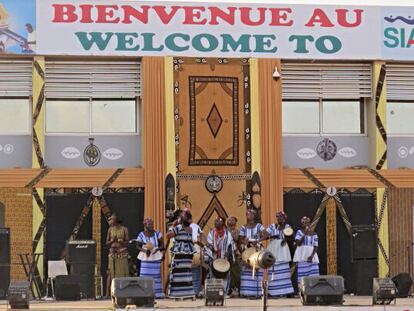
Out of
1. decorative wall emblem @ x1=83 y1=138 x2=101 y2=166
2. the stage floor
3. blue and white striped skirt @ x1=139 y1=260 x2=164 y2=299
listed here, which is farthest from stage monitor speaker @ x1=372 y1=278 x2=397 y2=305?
decorative wall emblem @ x1=83 y1=138 x2=101 y2=166

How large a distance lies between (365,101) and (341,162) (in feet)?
4.54

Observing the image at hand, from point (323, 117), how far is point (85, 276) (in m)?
6.15

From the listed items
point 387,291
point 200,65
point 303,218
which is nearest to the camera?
point 387,291

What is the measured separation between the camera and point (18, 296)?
63.4 feet

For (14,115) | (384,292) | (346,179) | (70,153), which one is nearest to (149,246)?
(70,153)

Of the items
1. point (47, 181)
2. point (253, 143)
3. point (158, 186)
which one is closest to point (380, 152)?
point (253, 143)

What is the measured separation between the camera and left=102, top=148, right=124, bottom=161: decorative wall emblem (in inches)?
949

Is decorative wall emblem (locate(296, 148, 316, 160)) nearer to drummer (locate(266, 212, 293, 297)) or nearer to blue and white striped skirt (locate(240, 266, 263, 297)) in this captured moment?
drummer (locate(266, 212, 293, 297))

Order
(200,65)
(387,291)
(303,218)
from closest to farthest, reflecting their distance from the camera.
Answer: (387,291) → (303,218) → (200,65)

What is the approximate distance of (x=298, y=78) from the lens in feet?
81.3

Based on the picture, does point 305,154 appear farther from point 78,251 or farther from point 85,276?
point 85,276

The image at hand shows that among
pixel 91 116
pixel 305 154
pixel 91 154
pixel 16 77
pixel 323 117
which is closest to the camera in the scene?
pixel 16 77

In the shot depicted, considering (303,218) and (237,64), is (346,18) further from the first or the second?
(303,218)

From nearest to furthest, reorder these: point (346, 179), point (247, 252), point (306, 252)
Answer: point (247, 252), point (306, 252), point (346, 179)
